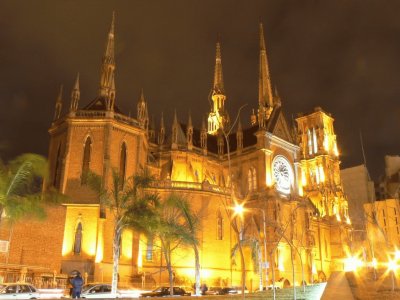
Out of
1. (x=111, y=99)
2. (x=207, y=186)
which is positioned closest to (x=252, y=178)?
(x=207, y=186)

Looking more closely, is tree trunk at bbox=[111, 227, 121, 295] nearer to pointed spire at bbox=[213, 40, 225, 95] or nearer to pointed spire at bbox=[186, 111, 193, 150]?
pointed spire at bbox=[186, 111, 193, 150]

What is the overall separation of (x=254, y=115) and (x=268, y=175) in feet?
91.6

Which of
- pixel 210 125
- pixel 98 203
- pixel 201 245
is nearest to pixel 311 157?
pixel 210 125

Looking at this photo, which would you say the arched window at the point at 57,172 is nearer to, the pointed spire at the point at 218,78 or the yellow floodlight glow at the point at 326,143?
the pointed spire at the point at 218,78

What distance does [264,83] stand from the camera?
7925cm

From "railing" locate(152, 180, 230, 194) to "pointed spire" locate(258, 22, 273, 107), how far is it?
3052cm

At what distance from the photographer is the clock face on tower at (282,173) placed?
60.4 meters

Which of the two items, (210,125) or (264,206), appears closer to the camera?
(264,206)

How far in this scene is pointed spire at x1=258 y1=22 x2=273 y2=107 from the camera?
3029 inches

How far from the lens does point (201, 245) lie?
45969mm

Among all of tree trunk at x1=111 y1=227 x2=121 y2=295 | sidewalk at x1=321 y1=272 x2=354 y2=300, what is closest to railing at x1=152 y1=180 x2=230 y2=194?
tree trunk at x1=111 y1=227 x2=121 y2=295

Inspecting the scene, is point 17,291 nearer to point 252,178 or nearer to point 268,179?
point 268,179

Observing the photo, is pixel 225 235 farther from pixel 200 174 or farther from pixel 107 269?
pixel 107 269

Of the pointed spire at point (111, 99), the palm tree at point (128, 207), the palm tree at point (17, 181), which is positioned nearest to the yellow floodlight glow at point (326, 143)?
the pointed spire at point (111, 99)
